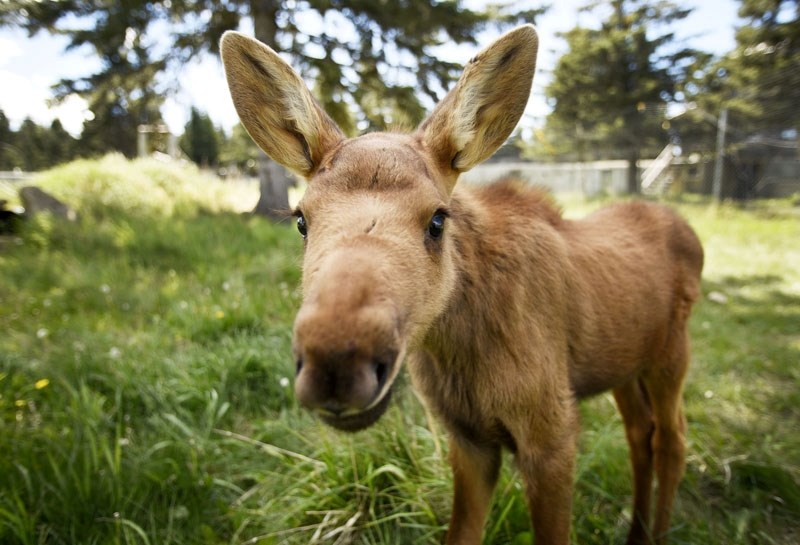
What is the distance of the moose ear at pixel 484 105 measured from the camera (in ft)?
6.15

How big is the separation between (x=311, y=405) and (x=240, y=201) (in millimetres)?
12444

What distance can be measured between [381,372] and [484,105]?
137cm

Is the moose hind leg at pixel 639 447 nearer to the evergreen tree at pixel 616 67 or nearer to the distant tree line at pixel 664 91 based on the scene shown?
the distant tree line at pixel 664 91

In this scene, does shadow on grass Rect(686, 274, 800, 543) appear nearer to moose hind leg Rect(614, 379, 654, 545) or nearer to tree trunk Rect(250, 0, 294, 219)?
moose hind leg Rect(614, 379, 654, 545)

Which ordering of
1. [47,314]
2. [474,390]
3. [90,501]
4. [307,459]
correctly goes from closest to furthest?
[474,390] < [90,501] < [307,459] < [47,314]

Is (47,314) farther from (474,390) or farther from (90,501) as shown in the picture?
(474,390)

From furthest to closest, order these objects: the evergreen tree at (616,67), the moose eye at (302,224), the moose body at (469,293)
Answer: the evergreen tree at (616,67) < the moose eye at (302,224) < the moose body at (469,293)

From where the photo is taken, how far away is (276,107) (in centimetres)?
209

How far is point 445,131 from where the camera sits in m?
1.95

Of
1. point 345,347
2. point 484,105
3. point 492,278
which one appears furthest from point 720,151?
point 345,347

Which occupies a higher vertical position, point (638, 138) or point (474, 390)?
point (638, 138)

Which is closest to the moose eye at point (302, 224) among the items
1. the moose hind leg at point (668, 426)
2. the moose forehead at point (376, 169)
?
the moose forehead at point (376, 169)

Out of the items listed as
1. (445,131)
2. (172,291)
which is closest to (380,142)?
(445,131)

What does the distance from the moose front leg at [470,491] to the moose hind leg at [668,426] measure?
3.89 ft
